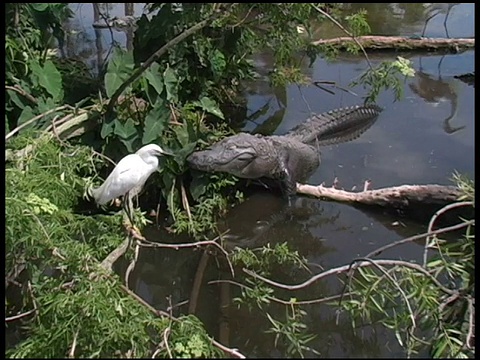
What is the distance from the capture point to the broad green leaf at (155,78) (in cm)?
384

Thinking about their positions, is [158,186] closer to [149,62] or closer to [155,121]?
[155,121]

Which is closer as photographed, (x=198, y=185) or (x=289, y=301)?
(x=289, y=301)

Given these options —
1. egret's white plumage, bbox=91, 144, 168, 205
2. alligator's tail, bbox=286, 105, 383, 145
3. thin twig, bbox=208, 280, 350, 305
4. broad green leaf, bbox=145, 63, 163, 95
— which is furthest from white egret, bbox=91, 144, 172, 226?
alligator's tail, bbox=286, 105, 383, 145

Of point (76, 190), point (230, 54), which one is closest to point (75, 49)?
point (230, 54)

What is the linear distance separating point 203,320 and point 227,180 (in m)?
1.21

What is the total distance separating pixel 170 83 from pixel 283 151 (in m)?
0.85

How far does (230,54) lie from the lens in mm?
4516

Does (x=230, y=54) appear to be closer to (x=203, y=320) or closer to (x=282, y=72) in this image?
(x=282, y=72)

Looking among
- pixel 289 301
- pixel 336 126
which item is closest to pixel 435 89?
pixel 336 126

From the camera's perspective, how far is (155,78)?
Answer: 3873 millimetres

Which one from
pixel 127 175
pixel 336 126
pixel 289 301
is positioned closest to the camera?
pixel 289 301

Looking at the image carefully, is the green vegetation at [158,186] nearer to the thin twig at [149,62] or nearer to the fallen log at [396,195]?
the thin twig at [149,62]

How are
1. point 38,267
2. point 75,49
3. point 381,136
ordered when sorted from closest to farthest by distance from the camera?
point 38,267
point 381,136
point 75,49

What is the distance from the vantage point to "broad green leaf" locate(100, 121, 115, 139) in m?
3.69
